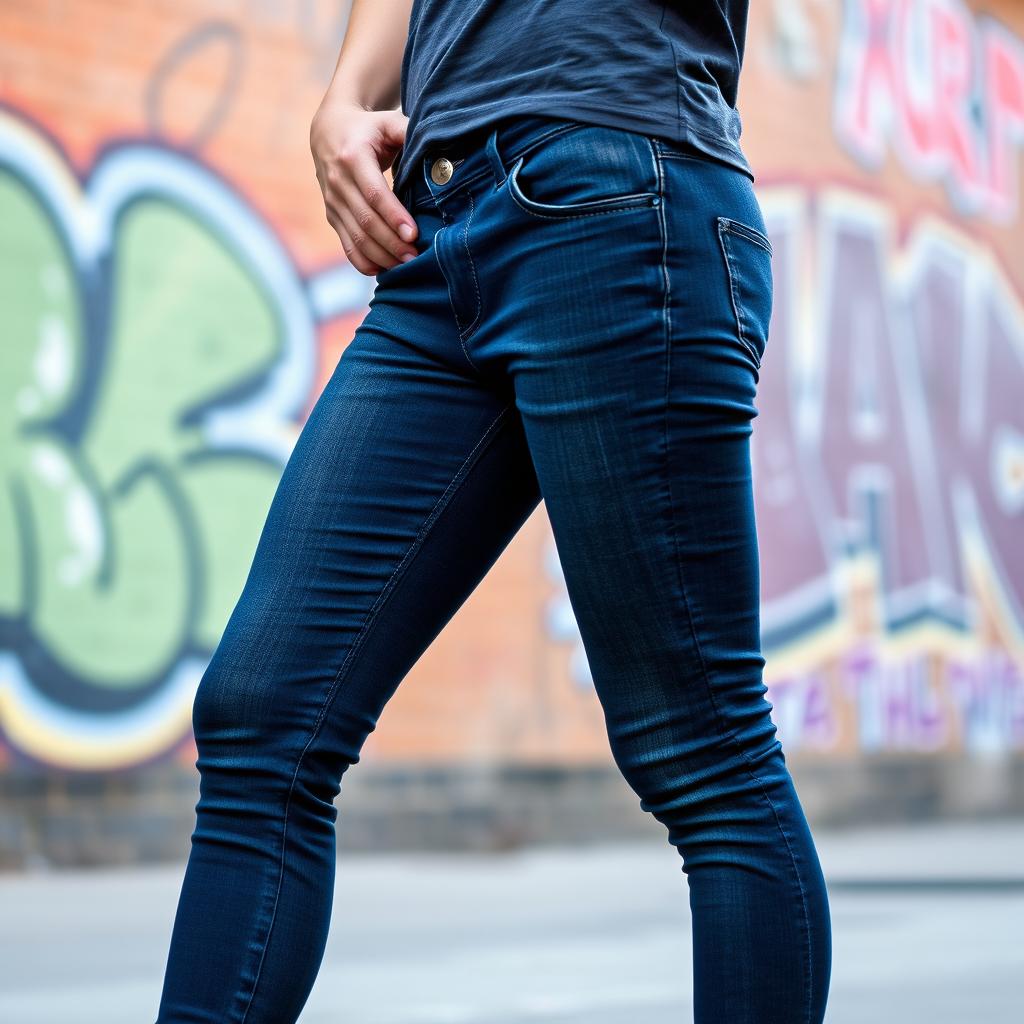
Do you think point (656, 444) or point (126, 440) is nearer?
point (656, 444)

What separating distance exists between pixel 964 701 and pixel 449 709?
Answer: 4.06 m

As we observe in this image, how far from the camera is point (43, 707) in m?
5.94

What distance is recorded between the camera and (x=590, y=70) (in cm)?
138

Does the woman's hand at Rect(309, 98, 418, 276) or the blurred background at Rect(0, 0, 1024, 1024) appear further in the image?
the blurred background at Rect(0, 0, 1024, 1024)

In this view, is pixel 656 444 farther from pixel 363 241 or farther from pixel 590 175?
pixel 363 241

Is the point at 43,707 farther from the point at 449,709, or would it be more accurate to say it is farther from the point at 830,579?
the point at 830,579

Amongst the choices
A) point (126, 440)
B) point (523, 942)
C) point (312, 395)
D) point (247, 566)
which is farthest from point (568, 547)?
point (312, 395)

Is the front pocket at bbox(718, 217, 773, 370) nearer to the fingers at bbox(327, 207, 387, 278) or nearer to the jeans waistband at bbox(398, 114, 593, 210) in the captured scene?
the jeans waistband at bbox(398, 114, 593, 210)

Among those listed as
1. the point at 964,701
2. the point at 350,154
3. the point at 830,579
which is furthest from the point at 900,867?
the point at 350,154

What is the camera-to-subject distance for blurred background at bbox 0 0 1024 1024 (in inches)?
175

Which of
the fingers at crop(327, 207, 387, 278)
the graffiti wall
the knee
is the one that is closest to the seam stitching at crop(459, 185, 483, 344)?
the fingers at crop(327, 207, 387, 278)

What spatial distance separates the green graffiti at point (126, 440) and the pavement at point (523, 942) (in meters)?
0.97

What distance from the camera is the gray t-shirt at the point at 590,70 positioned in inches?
54.1

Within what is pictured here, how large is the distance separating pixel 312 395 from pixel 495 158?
5.57m
